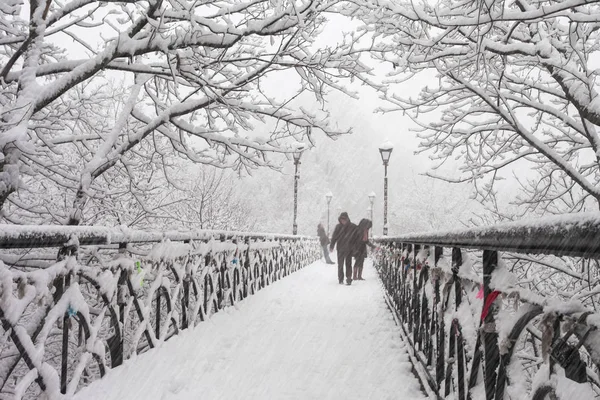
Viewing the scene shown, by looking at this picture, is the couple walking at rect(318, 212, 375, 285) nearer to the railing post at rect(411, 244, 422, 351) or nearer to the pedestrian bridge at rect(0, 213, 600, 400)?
the pedestrian bridge at rect(0, 213, 600, 400)

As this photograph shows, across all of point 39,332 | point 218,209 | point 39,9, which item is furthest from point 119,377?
point 218,209

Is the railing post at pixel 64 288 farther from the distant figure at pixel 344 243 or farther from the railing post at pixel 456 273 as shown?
the distant figure at pixel 344 243

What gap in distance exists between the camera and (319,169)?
91.6 m

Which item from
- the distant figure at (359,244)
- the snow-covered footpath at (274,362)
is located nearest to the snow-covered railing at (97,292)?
the snow-covered footpath at (274,362)

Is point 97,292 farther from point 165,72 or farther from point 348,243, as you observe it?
point 348,243

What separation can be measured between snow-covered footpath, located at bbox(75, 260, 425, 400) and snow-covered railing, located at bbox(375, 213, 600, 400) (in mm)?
667

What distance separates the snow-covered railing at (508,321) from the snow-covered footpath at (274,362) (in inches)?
26.3

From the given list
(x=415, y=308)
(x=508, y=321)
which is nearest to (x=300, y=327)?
(x=415, y=308)

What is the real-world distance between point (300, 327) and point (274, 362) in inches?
57.0

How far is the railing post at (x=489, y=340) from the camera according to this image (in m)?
1.63

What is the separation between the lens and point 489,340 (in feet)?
5.46

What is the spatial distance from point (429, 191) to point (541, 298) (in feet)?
177

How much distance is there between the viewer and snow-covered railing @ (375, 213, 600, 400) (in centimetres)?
105

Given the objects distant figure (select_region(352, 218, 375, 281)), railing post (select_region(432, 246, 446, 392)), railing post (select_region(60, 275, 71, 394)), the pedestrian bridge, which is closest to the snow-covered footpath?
the pedestrian bridge
